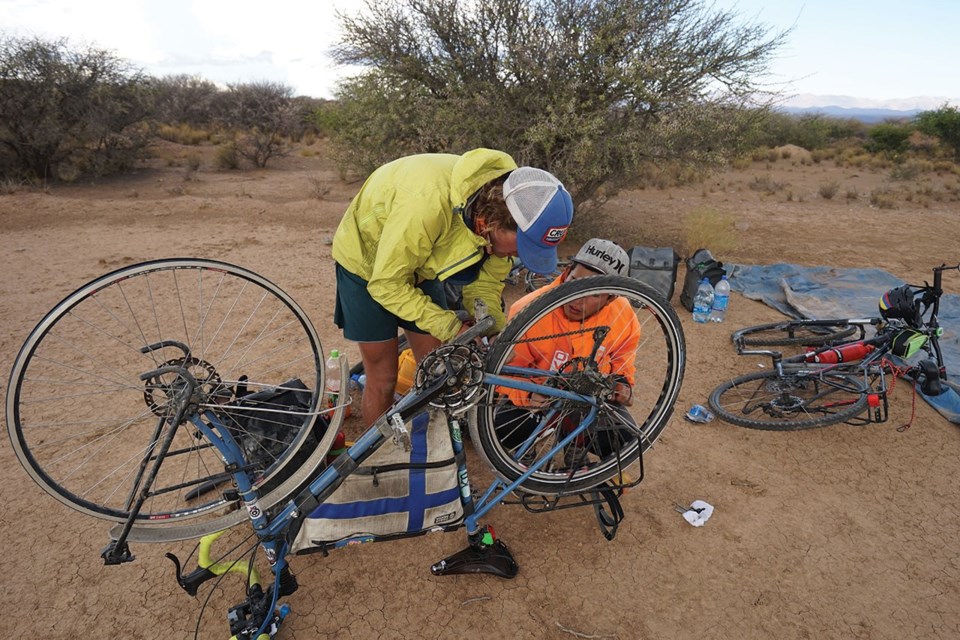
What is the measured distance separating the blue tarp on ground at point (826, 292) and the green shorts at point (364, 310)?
492 centimetres

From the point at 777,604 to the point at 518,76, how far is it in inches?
280

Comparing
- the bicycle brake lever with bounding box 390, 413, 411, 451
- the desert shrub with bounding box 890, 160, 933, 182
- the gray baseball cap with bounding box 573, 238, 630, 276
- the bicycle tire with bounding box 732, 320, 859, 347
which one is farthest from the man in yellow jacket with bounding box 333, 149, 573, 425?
the desert shrub with bounding box 890, 160, 933, 182

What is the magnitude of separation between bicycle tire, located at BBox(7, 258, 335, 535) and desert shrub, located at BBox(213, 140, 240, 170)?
9745 mm

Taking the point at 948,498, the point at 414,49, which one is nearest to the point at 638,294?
the point at 948,498

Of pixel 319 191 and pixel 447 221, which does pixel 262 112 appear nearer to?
pixel 319 191

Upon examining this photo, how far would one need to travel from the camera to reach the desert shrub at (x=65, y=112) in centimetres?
1035

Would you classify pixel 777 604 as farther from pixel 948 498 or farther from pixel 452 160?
pixel 452 160

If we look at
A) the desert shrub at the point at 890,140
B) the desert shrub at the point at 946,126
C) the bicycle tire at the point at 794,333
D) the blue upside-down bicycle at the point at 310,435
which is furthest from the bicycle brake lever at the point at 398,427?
the desert shrub at the point at 890,140

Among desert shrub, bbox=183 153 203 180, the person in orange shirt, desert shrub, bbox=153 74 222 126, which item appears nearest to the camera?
the person in orange shirt

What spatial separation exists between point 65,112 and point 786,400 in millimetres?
14493

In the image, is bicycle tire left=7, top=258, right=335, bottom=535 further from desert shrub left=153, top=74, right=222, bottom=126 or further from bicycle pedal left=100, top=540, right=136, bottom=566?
desert shrub left=153, top=74, right=222, bottom=126

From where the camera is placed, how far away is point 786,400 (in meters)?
3.67

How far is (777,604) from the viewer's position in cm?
234

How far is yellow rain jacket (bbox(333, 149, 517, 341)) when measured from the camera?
1.89 meters
